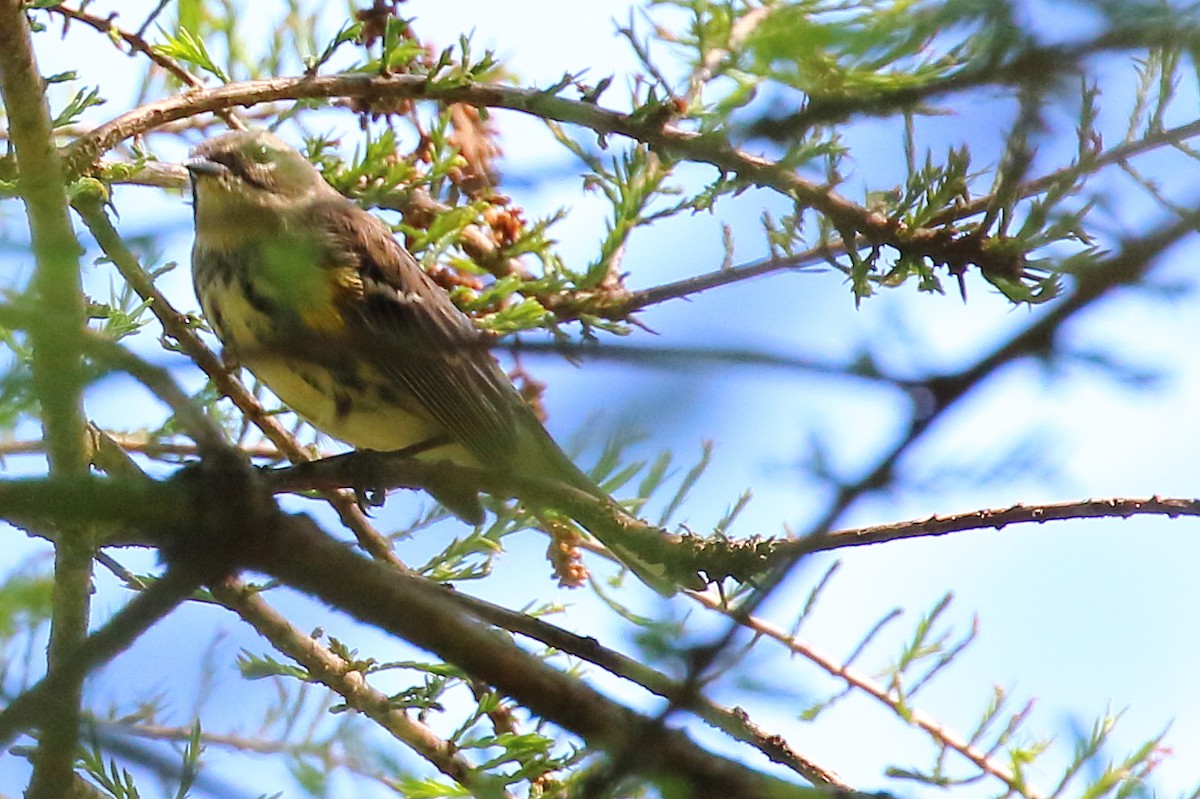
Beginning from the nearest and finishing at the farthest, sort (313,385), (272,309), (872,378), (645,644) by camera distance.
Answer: (872,378), (645,644), (272,309), (313,385)

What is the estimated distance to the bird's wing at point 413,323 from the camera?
296cm

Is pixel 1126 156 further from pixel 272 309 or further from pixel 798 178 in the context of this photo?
pixel 272 309

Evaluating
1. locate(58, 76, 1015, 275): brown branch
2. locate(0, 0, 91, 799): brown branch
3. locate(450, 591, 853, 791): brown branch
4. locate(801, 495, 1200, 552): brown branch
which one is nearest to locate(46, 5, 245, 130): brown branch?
locate(58, 76, 1015, 275): brown branch

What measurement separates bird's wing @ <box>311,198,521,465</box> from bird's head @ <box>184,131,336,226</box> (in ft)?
0.43

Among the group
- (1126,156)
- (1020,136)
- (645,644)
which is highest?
(1126,156)

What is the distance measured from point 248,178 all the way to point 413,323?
67 cm

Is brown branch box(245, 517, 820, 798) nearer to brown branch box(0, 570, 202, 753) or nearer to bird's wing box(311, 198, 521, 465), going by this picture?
brown branch box(0, 570, 202, 753)

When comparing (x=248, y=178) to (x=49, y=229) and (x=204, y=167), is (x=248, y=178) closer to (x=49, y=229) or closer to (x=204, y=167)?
(x=204, y=167)

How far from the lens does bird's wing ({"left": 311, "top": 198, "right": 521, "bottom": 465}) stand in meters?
2.96

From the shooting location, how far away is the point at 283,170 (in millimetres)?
3459

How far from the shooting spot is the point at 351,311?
9.96 feet

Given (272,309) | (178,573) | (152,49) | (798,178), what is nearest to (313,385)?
(272,309)

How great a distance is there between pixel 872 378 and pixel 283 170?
2.75m

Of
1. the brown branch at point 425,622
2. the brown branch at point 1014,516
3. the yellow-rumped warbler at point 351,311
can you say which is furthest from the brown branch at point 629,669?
the yellow-rumped warbler at point 351,311
